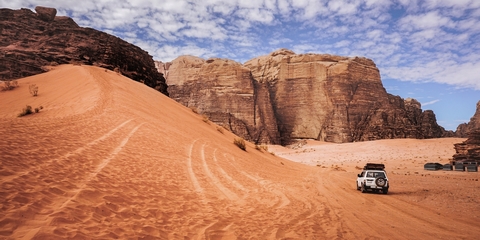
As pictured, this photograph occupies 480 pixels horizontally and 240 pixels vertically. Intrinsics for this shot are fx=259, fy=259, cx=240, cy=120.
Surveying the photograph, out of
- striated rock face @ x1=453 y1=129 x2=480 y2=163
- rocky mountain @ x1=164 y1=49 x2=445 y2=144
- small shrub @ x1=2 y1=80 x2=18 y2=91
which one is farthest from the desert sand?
rocky mountain @ x1=164 y1=49 x2=445 y2=144

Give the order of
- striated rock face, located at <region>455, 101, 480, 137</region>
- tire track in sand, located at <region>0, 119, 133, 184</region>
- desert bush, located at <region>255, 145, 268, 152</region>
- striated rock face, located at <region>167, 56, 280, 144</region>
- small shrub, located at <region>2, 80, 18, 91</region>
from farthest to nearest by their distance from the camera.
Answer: striated rock face, located at <region>455, 101, 480, 137</region> → striated rock face, located at <region>167, 56, 280, 144</region> → desert bush, located at <region>255, 145, 268, 152</region> → small shrub, located at <region>2, 80, 18, 91</region> → tire track in sand, located at <region>0, 119, 133, 184</region>

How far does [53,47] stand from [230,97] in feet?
140

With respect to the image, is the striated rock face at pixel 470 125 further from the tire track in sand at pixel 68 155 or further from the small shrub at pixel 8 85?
the small shrub at pixel 8 85

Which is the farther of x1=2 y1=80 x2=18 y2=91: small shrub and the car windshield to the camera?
x1=2 y1=80 x2=18 y2=91: small shrub

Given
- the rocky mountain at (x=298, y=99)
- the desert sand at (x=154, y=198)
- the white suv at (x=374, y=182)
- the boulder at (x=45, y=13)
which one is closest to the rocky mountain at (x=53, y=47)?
the boulder at (x=45, y=13)

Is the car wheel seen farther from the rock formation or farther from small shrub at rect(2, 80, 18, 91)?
small shrub at rect(2, 80, 18, 91)

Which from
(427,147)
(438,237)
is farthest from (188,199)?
(427,147)

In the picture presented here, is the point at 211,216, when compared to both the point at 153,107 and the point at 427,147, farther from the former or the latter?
the point at 427,147

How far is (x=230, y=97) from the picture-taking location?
69.2 meters

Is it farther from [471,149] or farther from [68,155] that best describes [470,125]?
[68,155]

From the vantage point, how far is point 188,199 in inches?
275

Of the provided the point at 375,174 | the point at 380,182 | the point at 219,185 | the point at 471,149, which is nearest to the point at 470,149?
the point at 471,149

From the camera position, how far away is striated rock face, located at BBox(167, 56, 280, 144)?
211 ft

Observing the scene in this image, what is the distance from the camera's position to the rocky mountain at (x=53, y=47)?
28.1 meters
